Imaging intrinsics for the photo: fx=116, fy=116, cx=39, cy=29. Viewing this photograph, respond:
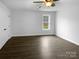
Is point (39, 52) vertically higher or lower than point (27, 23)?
lower

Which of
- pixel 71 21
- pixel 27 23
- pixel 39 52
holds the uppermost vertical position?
pixel 71 21

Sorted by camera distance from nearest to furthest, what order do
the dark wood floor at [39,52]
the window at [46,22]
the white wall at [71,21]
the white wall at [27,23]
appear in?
1. the dark wood floor at [39,52]
2. the white wall at [71,21]
3. the white wall at [27,23]
4. the window at [46,22]

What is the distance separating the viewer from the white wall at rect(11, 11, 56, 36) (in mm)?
8969

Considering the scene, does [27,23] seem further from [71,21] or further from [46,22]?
[71,21]

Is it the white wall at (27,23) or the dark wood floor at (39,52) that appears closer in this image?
the dark wood floor at (39,52)

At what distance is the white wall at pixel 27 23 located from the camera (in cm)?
897

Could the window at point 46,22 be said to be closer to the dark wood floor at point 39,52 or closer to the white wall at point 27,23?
the white wall at point 27,23

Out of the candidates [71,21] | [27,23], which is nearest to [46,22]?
[27,23]

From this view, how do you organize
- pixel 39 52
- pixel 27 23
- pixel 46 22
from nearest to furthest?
1. pixel 39 52
2. pixel 27 23
3. pixel 46 22

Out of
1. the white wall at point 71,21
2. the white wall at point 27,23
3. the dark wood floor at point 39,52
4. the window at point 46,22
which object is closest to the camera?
the dark wood floor at point 39,52

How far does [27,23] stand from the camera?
30.2 feet

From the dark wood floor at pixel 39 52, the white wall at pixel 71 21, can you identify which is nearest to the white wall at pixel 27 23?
the white wall at pixel 71 21

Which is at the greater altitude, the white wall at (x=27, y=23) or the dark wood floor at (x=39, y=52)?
the white wall at (x=27, y=23)

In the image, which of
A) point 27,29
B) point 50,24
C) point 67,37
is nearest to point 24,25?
point 27,29
